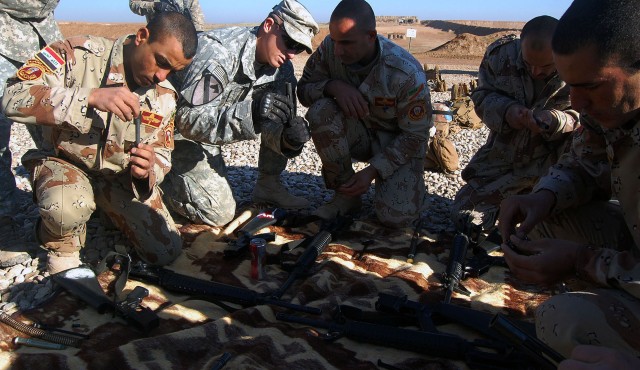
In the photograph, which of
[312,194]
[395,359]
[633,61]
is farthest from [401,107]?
[633,61]

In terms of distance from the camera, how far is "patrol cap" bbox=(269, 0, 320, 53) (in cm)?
511

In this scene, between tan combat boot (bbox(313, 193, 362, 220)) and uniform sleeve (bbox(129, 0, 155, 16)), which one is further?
uniform sleeve (bbox(129, 0, 155, 16))

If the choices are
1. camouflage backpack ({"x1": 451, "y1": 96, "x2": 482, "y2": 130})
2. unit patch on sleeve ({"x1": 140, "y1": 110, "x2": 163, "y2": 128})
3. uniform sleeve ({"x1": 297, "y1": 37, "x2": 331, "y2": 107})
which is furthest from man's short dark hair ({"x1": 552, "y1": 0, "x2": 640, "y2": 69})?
camouflage backpack ({"x1": 451, "y1": 96, "x2": 482, "y2": 130})

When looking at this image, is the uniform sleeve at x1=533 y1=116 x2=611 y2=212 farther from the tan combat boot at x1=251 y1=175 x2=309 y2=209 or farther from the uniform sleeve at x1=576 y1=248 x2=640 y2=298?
the tan combat boot at x1=251 y1=175 x2=309 y2=209

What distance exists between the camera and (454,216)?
17.7 feet

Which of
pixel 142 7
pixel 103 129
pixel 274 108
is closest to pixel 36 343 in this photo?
pixel 103 129

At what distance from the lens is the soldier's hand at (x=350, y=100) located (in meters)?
5.33

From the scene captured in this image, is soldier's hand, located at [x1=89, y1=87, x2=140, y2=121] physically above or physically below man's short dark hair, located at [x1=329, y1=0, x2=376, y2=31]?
below

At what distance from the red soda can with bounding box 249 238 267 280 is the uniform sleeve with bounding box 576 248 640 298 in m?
2.19

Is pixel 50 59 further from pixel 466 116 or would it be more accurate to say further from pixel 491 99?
pixel 466 116

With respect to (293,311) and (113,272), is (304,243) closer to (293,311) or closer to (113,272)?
(293,311)

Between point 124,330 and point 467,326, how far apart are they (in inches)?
81.5

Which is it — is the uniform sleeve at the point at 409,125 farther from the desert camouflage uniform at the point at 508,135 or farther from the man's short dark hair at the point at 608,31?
the man's short dark hair at the point at 608,31

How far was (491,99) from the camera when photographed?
5.46m
